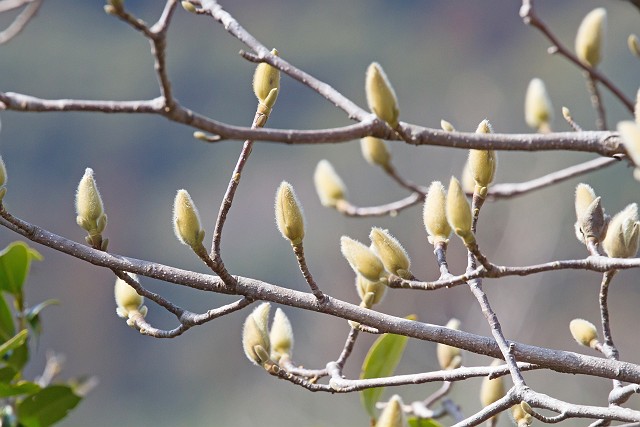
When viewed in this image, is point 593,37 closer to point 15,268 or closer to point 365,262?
point 365,262

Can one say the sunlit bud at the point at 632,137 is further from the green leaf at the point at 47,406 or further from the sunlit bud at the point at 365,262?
the green leaf at the point at 47,406

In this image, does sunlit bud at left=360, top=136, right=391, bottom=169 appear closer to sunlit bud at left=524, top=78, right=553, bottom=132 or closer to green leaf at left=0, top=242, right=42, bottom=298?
sunlit bud at left=524, top=78, right=553, bottom=132

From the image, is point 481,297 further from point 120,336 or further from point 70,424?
point 70,424

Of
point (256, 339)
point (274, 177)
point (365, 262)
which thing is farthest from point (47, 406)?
point (274, 177)

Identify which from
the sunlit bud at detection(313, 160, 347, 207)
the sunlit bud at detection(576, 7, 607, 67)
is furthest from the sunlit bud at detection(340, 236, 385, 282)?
the sunlit bud at detection(313, 160, 347, 207)

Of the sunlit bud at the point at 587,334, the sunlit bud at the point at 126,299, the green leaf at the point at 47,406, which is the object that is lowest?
the green leaf at the point at 47,406

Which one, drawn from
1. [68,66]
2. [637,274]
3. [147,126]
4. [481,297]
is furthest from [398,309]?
[68,66]

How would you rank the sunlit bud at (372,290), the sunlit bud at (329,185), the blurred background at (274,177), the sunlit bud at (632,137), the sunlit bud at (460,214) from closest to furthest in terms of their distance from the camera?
1. the sunlit bud at (632,137)
2. the sunlit bud at (460,214)
3. the sunlit bud at (372,290)
4. the sunlit bud at (329,185)
5. the blurred background at (274,177)

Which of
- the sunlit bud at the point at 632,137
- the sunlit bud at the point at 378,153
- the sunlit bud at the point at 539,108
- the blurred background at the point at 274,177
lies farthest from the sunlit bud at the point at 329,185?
the blurred background at the point at 274,177
